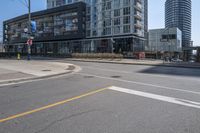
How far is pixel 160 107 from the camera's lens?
5.93 meters

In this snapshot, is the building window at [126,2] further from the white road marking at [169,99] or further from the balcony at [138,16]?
the white road marking at [169,99]

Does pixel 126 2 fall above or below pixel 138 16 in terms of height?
above

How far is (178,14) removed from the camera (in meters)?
124

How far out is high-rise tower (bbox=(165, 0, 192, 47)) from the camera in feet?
392

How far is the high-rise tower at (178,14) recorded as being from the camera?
119375mm

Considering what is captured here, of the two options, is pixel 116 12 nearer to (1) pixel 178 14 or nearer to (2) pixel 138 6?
(2) pixel 138 6

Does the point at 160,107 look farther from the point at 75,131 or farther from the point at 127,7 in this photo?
the point at 127,7

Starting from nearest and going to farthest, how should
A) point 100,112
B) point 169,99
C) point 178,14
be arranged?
1. point 100,112
2. point 169,99
3. point 178,14

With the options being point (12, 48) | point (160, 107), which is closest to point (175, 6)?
point (12, 48)

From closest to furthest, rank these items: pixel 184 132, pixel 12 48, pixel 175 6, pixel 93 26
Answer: pixel 184 132, pixel 93 26, pixel 12 48, pixel 175 6

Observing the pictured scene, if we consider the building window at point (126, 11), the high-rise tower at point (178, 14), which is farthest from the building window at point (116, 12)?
the high-rise tower at point (178, 14)

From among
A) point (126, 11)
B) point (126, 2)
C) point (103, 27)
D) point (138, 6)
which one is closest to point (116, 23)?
point (103, 27)

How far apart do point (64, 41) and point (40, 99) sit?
7510 centimetres

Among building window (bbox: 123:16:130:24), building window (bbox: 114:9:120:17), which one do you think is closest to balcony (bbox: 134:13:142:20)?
building window (bbox: 123:16:130:24)
